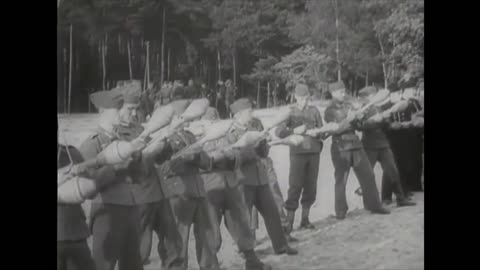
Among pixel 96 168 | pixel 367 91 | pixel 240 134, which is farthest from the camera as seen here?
pixel 367 91

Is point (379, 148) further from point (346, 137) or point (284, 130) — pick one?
point (284, 130)

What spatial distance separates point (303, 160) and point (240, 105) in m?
0.43

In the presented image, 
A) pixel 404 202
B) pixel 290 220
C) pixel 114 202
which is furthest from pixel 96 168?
pixel 404 202

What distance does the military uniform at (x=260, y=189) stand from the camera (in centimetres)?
341

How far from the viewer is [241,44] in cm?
347

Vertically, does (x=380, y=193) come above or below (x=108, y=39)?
below

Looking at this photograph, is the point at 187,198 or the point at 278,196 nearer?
the point at 187,198

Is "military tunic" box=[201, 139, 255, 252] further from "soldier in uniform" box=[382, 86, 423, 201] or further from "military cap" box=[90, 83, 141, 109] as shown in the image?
"soldier in uniform" box=[382, 86, 423, 201]

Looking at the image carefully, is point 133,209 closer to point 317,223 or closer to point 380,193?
point 317,223

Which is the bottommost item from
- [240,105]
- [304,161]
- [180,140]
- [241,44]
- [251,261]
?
[251,261]
